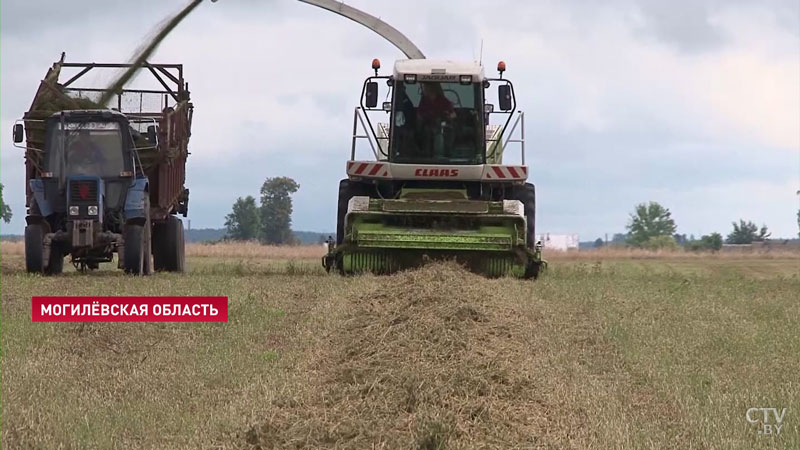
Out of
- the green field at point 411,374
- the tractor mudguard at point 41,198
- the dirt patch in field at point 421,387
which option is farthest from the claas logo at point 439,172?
the dirt patch in field at point 421,387

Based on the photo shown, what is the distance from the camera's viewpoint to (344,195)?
15.3 m

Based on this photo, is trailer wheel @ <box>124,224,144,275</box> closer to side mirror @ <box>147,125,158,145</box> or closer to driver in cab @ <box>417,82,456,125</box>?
side mirror @ <box>147,125,158,145</box>

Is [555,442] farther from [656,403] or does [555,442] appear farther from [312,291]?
[312,291]

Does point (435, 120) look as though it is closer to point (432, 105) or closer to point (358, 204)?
point (432, 105)

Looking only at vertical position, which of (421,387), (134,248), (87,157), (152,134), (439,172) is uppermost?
(152,134)

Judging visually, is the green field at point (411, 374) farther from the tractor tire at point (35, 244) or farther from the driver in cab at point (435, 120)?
the driver in cab at point (435, 120)

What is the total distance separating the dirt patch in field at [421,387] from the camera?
5016mm

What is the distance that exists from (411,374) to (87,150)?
957 cm

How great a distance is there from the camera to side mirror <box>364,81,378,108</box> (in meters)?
14.2
